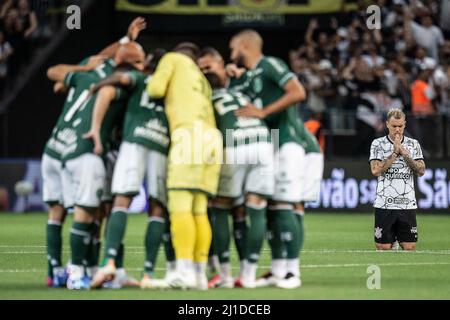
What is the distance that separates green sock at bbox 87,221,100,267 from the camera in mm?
13977

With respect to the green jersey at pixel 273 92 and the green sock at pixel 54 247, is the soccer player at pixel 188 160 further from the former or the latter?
the green sock at pixel 54 247

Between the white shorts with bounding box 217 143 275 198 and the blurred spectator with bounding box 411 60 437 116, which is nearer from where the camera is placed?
the white shorts with bounding box 217 143 275 198

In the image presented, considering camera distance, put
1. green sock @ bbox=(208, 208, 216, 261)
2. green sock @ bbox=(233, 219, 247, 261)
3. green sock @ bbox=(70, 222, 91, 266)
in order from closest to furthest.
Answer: green sock @ bbox=(70, 222, 91, 266) → green sock @ bbox=(208, 208, 216, 261) → green sock @ bbox=(233, 219, 247, 261)

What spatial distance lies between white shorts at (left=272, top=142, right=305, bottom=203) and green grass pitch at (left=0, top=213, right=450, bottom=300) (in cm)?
95

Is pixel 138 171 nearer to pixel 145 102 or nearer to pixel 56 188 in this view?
pixel 145 102

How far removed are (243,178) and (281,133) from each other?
64cm

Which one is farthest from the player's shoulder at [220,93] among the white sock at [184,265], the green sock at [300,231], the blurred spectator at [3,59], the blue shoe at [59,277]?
the blurred spectator at [3,59]

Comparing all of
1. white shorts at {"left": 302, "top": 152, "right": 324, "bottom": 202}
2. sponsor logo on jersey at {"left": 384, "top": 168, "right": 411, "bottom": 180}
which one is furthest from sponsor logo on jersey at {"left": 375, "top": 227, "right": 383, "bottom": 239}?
white shorts at {"left": 302, "top": 152, "right": 324, "bottom": 202}

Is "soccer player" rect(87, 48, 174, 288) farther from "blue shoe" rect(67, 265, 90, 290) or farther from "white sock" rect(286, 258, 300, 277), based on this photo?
"white sock" rect(286, 258, 300, 277)

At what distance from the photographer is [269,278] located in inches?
565

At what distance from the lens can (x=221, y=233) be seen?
14156 mm

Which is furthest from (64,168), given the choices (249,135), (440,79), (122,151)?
(440,79)

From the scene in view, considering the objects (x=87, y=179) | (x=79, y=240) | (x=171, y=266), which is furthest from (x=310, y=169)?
(x=79, y=240)

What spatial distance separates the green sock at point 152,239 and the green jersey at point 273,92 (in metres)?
1.53
